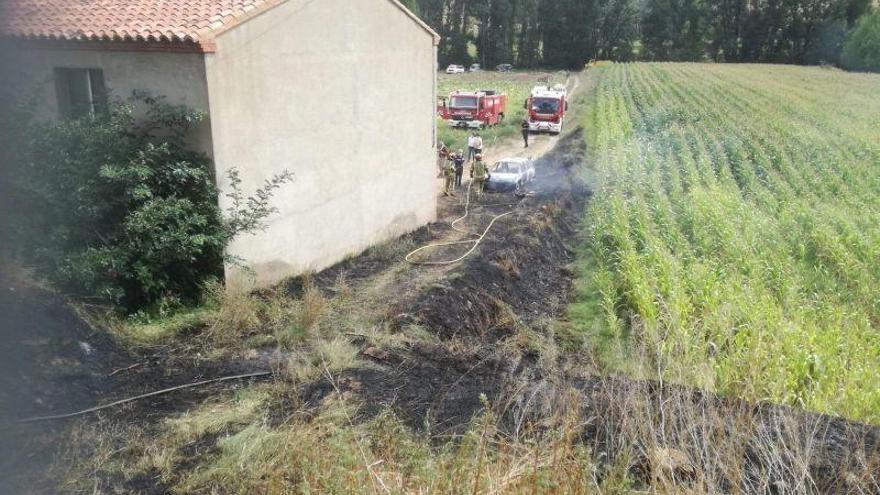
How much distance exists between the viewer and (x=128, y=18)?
1129 centimetres

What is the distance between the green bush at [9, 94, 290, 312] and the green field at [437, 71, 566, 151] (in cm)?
1959

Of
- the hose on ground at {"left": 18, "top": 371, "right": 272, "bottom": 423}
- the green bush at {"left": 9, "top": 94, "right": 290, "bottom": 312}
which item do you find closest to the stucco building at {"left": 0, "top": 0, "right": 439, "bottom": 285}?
the green bush at {"left": 9, "top": 94, "right": 290, "bottom": 312}

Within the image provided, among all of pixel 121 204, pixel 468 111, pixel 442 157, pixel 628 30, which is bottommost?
pixel 442 157

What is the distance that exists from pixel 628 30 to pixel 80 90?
77.2 m

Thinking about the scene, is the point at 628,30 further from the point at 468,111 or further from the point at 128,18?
the point at 128,18

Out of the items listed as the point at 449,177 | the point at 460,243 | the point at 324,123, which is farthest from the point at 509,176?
the point at 324,123

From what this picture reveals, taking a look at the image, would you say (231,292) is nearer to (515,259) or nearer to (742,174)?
(515,259)

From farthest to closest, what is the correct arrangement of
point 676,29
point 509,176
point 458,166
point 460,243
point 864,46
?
1. point 676,29
2. point 864,46
3. point 458,166
4. point 509,176
5. point 460,243

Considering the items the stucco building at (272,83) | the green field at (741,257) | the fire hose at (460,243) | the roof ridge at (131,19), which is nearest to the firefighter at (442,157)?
the fire hose at (460,243)

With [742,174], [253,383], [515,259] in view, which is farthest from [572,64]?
[253,383]

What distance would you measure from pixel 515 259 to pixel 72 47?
29.0 ft

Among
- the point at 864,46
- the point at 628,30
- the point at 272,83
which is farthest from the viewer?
the point at 628,30

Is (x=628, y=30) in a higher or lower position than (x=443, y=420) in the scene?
higher

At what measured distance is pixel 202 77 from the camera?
10.6 metres
